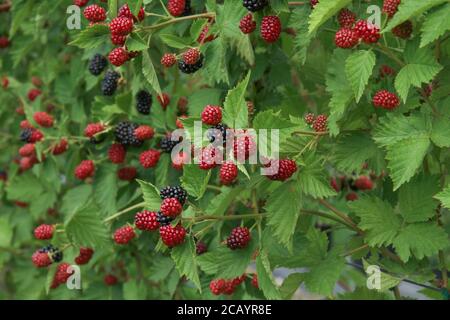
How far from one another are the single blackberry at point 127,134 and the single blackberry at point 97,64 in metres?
0.26

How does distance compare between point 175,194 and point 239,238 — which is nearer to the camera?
point 175,194

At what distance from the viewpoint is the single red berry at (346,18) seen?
1.75 m

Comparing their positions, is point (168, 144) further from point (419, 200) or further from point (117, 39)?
point (419, 200)

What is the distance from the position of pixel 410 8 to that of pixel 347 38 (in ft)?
0.64

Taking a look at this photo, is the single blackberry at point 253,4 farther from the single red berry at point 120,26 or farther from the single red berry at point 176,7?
the single red berry at point 120,26

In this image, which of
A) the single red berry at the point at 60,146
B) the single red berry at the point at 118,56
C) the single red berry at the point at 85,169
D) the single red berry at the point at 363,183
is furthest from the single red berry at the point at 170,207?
the single red berry at the point at 363,183

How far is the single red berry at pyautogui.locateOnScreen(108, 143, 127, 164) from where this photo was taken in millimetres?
2404

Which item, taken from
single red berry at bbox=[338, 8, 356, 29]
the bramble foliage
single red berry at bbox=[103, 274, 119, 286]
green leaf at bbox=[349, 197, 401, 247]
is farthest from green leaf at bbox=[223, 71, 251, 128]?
single red berry at bbox=[103, 274, 119, 286]

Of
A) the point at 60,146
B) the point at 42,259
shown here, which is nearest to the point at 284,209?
the point at 42,259

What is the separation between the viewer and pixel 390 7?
1.61m

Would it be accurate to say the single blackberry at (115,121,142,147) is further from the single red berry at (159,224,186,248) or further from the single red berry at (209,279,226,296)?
the single red berry at (159,224,186,248)

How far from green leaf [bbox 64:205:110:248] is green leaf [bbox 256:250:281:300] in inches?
22.6

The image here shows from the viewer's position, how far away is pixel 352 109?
1.95 metres
